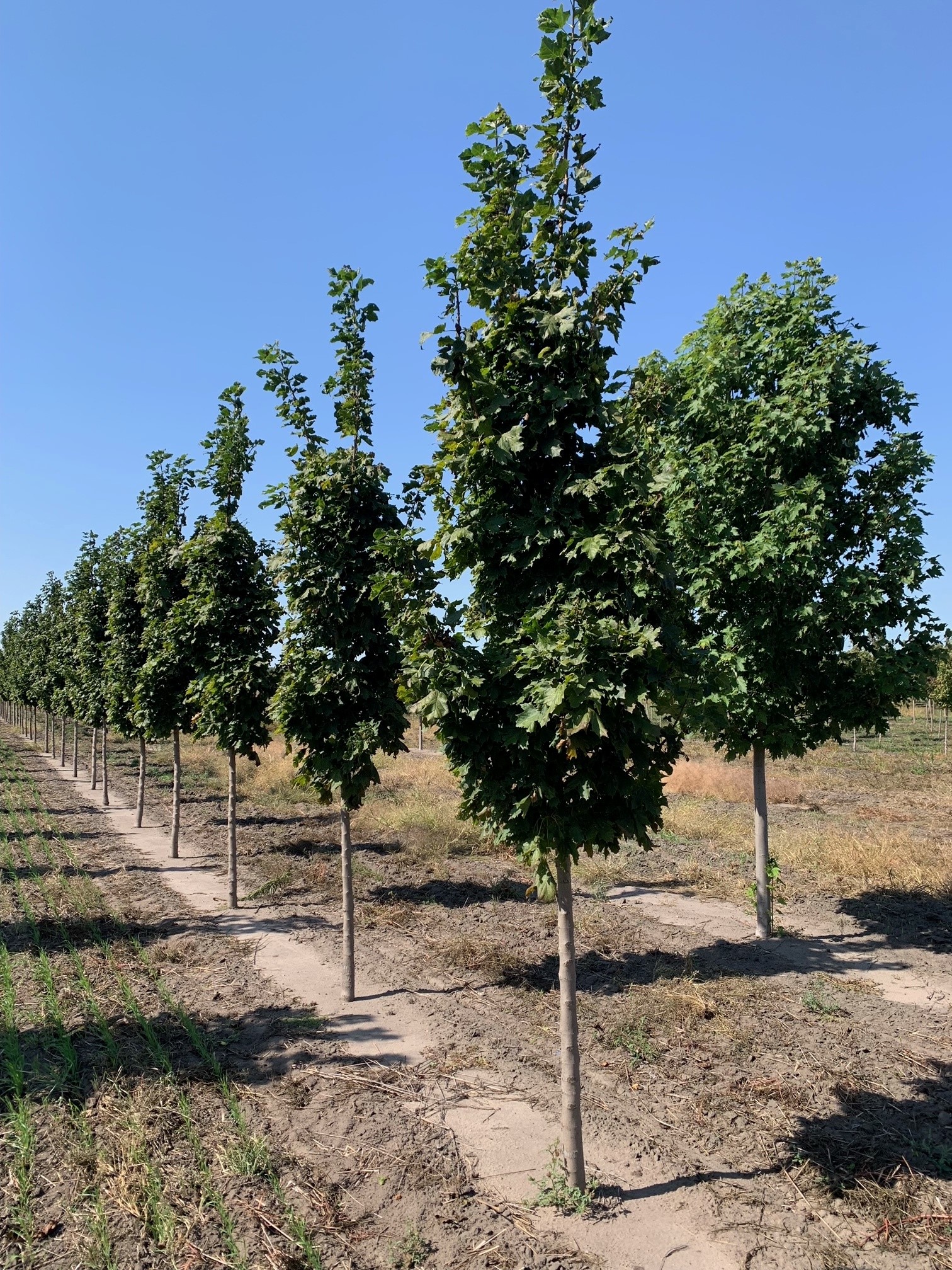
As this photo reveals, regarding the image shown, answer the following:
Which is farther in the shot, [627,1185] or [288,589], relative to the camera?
[288,589]

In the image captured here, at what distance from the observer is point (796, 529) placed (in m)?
8.55

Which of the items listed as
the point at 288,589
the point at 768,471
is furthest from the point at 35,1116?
the point at 768,471

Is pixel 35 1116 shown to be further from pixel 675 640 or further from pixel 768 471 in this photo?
pixel 768 471

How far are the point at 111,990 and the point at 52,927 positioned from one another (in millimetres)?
2920

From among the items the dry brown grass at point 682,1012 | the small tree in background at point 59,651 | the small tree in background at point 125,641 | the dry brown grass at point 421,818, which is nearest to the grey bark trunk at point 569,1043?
the dry brown grass at point 682,1012

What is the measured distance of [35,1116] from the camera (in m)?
5.86

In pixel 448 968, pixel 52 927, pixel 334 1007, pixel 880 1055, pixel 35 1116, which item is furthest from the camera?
pixel 52 927

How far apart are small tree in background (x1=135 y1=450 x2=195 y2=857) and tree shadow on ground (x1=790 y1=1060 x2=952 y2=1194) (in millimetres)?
11481

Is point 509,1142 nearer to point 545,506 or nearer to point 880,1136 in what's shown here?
point 880,1136

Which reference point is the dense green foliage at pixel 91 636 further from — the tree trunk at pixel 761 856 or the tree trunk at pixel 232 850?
the tree trunk at pixel 761 856

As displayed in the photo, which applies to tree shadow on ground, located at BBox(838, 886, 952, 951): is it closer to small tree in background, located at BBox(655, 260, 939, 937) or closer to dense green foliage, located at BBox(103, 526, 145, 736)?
small tree in background, located at BBox(655, 260, 939, 937)

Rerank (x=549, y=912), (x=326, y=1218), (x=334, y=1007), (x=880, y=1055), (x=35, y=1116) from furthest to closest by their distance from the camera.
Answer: (x=549, y=912), (x=334, y=1007), (x=880, y=1055), (x=35, y=1116), (x=326, y=1218)

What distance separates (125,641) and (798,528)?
1510cm

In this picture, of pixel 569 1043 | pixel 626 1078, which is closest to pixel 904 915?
pixel 626 1078
